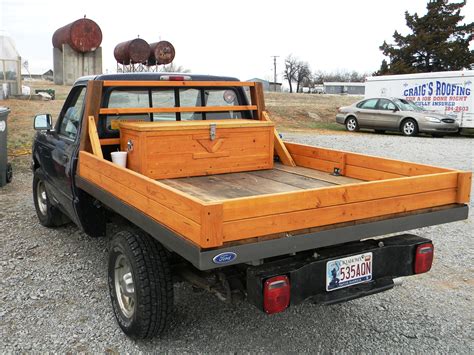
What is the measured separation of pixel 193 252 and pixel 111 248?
4.19 ft

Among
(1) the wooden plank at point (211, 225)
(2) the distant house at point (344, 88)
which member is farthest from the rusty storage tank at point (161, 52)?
(2) the distant house at point (344, 88)

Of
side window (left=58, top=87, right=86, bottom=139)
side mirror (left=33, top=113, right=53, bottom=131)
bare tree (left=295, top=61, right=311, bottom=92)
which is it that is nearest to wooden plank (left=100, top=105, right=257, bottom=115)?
side window (left=58, top=87, right=86, bottom=139)

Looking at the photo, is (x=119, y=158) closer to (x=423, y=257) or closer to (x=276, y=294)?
(x=276, y=294)

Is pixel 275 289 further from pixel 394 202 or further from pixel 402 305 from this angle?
pixel 402 305

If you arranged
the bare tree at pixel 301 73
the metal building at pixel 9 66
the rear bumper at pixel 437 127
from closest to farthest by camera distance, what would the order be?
the rear bumper at pixel 437 127 < the metal building at pixel 9 66 < the bare tree at pixel 301 73

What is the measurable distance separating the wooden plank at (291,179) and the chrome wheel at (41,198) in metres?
2.80

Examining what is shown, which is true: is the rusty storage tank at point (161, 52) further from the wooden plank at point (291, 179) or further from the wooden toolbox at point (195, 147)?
the wooden plank at point (291, 179)

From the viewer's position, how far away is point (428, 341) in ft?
11.1

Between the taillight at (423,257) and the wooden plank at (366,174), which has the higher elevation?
the wooden plank at (366,174)

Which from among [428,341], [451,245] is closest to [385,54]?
[451,245]

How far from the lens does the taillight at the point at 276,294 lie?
2691mm

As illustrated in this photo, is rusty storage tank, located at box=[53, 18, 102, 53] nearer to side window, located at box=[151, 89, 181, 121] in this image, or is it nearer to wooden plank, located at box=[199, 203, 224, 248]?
side window, located at box=[151, 89, 181, 121]

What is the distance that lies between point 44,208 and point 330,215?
419cm

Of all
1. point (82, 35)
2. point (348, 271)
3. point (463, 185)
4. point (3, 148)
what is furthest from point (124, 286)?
point (82, 35)
